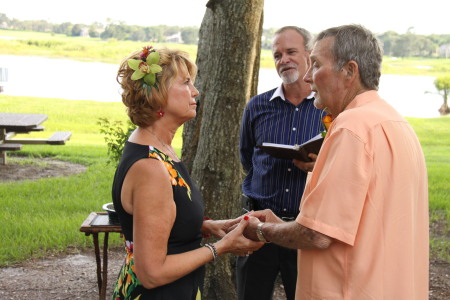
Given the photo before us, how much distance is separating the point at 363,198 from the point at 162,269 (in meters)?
0.88

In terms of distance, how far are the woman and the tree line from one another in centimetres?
4166

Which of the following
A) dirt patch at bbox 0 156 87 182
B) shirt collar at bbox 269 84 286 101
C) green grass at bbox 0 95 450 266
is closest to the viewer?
shirt collar at bbox 269 84 286 101

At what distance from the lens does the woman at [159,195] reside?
8.20 ft

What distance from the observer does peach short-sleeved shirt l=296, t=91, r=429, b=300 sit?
2.29m

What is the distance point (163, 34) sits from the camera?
4841 centimetres

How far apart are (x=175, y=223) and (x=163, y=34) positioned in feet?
154

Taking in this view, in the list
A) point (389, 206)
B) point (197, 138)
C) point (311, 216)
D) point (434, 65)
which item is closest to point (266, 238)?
point (311, 216)

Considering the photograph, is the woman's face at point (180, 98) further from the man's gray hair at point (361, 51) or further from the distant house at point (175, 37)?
the distant house at point (175, 37)

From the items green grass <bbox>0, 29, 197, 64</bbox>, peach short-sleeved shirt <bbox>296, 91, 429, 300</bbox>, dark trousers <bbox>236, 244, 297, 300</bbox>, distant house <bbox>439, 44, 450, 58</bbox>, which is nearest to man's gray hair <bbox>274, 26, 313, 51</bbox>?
dark trousers <bbox>236, 244, 297, 300</bbox>

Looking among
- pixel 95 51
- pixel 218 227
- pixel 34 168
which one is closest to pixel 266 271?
pixel 218 227

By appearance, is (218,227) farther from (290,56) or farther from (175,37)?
(175,37)

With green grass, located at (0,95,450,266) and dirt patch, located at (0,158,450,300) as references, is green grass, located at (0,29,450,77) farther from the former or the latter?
dirt patch, located at (0,158,450,300)

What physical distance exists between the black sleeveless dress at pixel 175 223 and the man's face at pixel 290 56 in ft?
5.06

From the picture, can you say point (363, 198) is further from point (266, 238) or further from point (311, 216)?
point (266, 238)
